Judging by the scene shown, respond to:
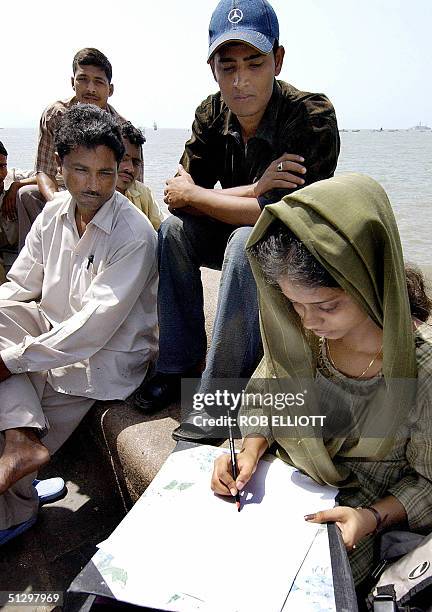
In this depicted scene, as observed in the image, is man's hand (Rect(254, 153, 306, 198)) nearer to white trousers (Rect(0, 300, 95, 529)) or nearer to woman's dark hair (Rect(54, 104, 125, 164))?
woman's dark hair (Rect(54, 104, 125, 164))

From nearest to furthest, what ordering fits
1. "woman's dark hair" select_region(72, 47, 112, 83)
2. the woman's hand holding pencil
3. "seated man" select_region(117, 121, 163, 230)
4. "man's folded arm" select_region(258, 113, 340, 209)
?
the woman's hand holding pencil, "man's folded arm" select_region(258, 113, 340, 209), "seated man" select_region(117, 121, 163, 230), "woman's dark hair" select_region(72, 47, 112, 83)

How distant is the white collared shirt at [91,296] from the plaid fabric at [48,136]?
4.95ft

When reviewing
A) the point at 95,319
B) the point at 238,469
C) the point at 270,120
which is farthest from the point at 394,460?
the point at 270,120

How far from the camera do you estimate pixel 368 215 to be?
115 cm

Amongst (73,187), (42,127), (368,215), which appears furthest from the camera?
(42,127)

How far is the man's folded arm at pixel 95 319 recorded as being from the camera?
6.87ft

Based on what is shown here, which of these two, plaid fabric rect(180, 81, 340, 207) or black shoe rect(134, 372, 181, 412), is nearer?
plaid fabric rect(180, 81, 340, 207)

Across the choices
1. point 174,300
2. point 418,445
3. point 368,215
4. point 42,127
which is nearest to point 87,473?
point 174,300

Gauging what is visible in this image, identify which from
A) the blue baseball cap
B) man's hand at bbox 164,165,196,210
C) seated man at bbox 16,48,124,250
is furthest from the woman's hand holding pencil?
seated man at bbox 16,48,124,250

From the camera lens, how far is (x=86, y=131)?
221 centimetres

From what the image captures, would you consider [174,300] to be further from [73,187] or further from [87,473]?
[87,473]

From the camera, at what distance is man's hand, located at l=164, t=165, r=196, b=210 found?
6.99 ft

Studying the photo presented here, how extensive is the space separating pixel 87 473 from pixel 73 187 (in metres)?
1.33

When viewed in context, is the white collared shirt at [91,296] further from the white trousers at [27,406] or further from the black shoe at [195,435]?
the black shoe at [195,435]
